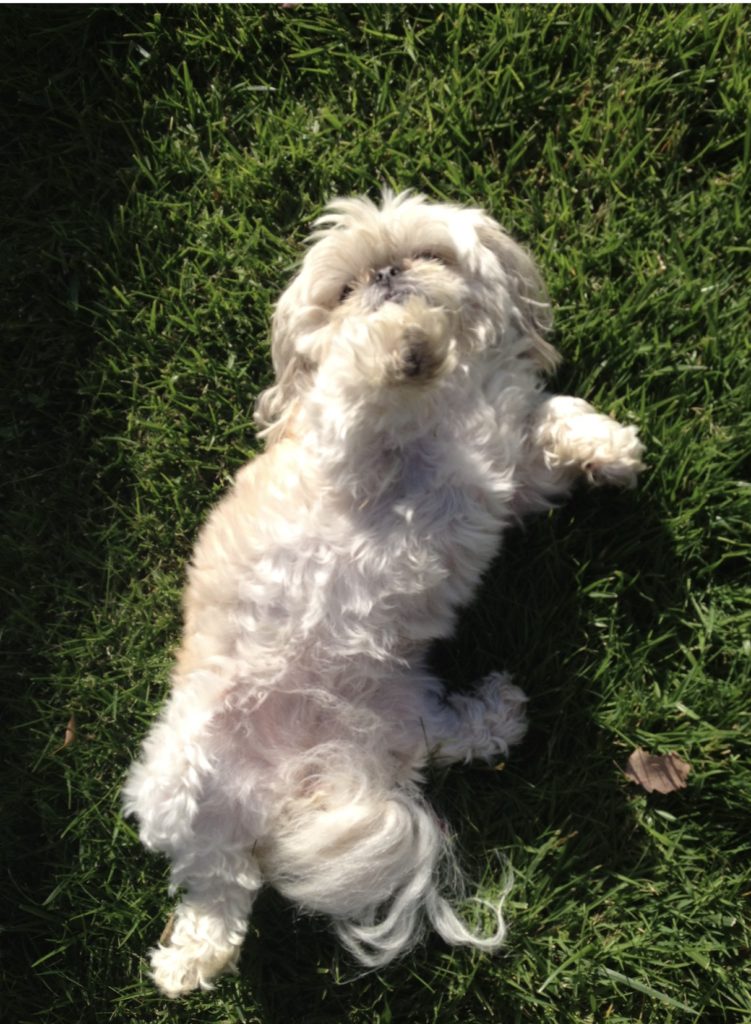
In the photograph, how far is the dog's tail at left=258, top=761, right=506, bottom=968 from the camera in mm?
2656

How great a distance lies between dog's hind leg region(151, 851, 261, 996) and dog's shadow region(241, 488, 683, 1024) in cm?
30

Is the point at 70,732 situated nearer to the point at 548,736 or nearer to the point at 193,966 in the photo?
the point at 193,966

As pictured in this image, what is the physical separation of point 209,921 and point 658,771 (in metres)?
1.54

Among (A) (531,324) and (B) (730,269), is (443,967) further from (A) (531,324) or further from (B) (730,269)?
(B) (730,269)

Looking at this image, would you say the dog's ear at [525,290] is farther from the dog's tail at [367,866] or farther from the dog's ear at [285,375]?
the dog's tail at [367,866]

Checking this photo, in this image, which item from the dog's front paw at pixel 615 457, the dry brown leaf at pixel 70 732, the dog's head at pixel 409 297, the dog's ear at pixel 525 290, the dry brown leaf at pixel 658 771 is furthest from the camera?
the dry brown leaf at pixel 70 732

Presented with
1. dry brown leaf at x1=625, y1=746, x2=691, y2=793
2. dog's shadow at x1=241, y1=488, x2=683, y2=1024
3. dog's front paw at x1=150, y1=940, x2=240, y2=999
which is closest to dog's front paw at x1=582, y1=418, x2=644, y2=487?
Result: dog's shadow at x1=241, y1=488, x2=683, y2=1024

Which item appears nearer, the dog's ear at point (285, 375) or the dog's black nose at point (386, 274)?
the dog's black nose at point (386, 274)

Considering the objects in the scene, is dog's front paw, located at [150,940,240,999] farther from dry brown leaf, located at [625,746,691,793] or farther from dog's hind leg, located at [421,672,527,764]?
dry brown leaf, located at [625,746,691,793]

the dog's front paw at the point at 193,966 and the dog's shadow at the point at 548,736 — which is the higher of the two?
the dog's shadow at the point at 548,736

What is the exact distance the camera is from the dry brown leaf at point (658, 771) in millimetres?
2885

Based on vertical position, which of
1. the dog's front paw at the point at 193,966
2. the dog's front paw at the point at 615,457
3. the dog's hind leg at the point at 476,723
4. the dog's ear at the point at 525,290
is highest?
the dog's ear at the point at 525,290

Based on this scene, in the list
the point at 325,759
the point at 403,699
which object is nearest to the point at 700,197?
the point at 403,699

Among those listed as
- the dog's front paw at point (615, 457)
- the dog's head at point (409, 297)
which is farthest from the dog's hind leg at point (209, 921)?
the dog's front paw at point (615, 457)
